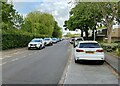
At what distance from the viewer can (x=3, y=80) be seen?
10.4 metres

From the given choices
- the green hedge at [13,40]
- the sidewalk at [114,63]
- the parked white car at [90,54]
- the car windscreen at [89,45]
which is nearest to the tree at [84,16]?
Result: the green hedge at [13,40]

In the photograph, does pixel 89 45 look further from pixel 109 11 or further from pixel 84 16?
pixel 84 16

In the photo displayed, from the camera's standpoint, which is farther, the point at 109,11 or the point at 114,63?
the point at 109,11

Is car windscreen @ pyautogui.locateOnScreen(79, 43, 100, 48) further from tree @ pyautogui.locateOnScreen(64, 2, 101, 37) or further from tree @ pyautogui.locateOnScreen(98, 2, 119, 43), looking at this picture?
tree @ pyautogui.locateOnScreen(98, 2, 119, 43)

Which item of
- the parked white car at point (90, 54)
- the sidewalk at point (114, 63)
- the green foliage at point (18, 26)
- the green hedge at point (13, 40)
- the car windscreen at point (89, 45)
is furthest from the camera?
the green foliage at point (18, 26)

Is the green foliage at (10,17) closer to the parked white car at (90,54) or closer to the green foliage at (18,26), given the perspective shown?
the green foliage at (18,26)

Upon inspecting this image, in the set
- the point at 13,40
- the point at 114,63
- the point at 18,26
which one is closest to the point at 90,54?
the point at 114,63

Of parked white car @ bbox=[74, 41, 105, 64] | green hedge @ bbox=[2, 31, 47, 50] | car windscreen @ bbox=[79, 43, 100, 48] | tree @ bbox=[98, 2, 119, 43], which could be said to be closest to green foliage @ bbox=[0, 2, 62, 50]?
green hedge @ bbox=[2, 31, 47, 50]

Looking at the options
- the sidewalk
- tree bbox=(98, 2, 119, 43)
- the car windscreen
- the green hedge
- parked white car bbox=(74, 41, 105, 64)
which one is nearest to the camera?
the sidewalk

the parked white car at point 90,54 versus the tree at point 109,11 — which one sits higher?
the tree at point 109,11

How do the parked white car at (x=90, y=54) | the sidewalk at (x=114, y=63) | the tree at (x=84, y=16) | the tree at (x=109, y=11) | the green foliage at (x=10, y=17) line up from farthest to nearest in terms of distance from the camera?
1. the green foliage at (x=10, y=17)
2. the tree at (x=109, y=11)
3. the tree at (x=84, y=16)
4. the parked white car at (x=90, y=54)
5. the sidewalk at (x=114, y=63)

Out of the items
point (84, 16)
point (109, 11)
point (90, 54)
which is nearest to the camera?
point (90, 54)

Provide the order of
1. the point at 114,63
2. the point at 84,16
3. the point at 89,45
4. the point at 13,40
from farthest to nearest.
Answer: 1. the point at 84,16
2. the point at 13,40
3. the point at 89,45
4. the point at 114,63

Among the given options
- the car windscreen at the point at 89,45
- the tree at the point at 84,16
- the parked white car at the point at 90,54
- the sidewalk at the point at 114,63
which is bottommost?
the sidewalk at the point at 114,63
